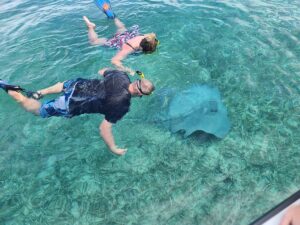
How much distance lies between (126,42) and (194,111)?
96.1 inches

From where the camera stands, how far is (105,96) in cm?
498

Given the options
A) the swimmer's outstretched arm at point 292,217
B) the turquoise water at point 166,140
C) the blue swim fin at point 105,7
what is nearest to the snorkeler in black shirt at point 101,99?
the turquoise water at point 166,140

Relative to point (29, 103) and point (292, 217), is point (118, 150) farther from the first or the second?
point (292, 217)

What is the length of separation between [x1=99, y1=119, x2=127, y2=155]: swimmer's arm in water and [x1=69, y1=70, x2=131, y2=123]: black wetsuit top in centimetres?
10

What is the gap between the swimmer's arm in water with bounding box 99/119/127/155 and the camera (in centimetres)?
484

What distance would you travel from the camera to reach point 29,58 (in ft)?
25.9

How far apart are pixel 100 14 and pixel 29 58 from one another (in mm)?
3045

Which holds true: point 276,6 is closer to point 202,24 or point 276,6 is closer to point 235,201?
point 202,24

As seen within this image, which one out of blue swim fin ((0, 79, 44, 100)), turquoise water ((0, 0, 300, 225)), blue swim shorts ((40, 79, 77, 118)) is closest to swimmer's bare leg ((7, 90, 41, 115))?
blue swim fin ((0, 79, 44, 100))

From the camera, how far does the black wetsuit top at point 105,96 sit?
15.8 feet

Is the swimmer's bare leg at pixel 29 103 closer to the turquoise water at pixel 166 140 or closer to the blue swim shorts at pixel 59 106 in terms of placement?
the blue swim shorts at pixel 59 106

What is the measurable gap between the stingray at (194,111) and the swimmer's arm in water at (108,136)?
1160mm

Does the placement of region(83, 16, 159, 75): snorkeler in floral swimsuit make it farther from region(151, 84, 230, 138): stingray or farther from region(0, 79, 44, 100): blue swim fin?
region(0, 79, 44, 100): blue swim fin

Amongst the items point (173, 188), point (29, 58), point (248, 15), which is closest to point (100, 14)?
point (29, 58)
